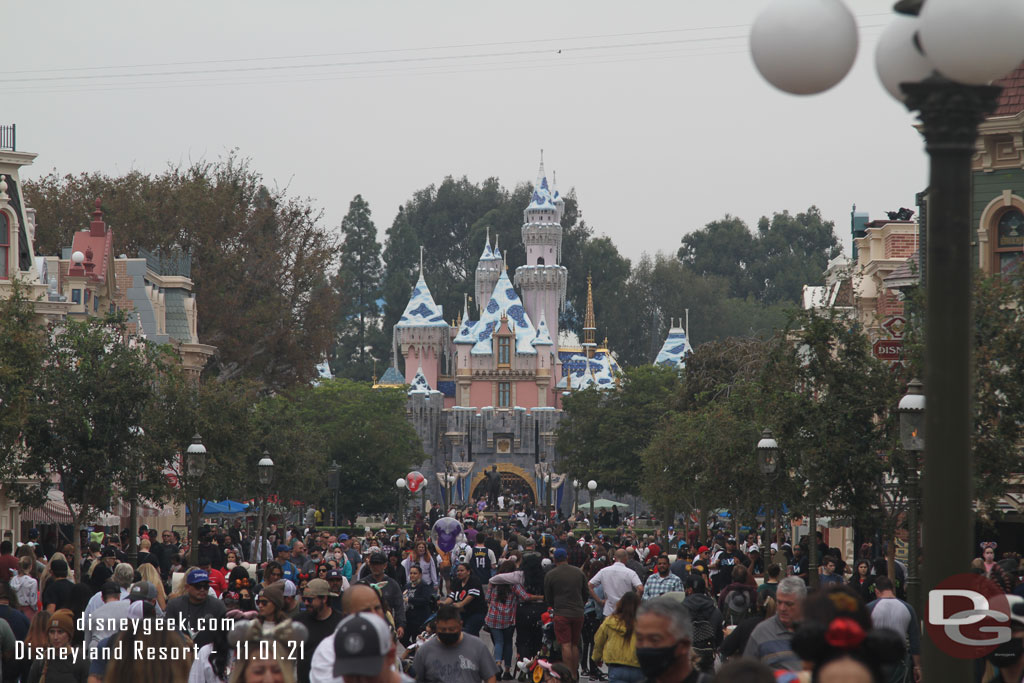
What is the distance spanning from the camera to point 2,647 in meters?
12.4

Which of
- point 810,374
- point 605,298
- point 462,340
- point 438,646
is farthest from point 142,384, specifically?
point 605,298

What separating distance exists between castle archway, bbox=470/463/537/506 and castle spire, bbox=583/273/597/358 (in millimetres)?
12595

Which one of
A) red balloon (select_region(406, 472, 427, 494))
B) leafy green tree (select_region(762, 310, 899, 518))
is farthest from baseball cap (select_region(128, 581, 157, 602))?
red balloon (select_region(406, 472, 427, 494))

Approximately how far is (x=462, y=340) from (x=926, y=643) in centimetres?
10493

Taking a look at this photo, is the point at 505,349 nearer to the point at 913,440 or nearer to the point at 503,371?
the point at 503,371

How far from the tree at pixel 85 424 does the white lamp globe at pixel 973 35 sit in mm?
22620

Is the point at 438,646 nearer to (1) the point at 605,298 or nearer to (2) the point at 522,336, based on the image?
(2) the point at 522,336

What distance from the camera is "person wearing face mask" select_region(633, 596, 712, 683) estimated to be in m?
6.67

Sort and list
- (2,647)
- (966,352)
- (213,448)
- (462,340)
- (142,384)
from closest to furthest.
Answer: (966,352) → (2,647) → (142,384) → (213,448) → (462,340)

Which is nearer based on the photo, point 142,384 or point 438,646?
point 438,646

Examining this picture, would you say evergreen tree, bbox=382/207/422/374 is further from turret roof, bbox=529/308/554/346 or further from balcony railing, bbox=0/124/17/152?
balcony railing, bbox=0/124/17/152

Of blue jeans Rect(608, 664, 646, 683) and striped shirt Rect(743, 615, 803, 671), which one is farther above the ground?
striped shirt Rect(743, 615, 803, 671)

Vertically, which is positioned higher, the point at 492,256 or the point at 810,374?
the point at 492,256

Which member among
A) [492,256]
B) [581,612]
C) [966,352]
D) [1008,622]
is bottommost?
[581,612]
